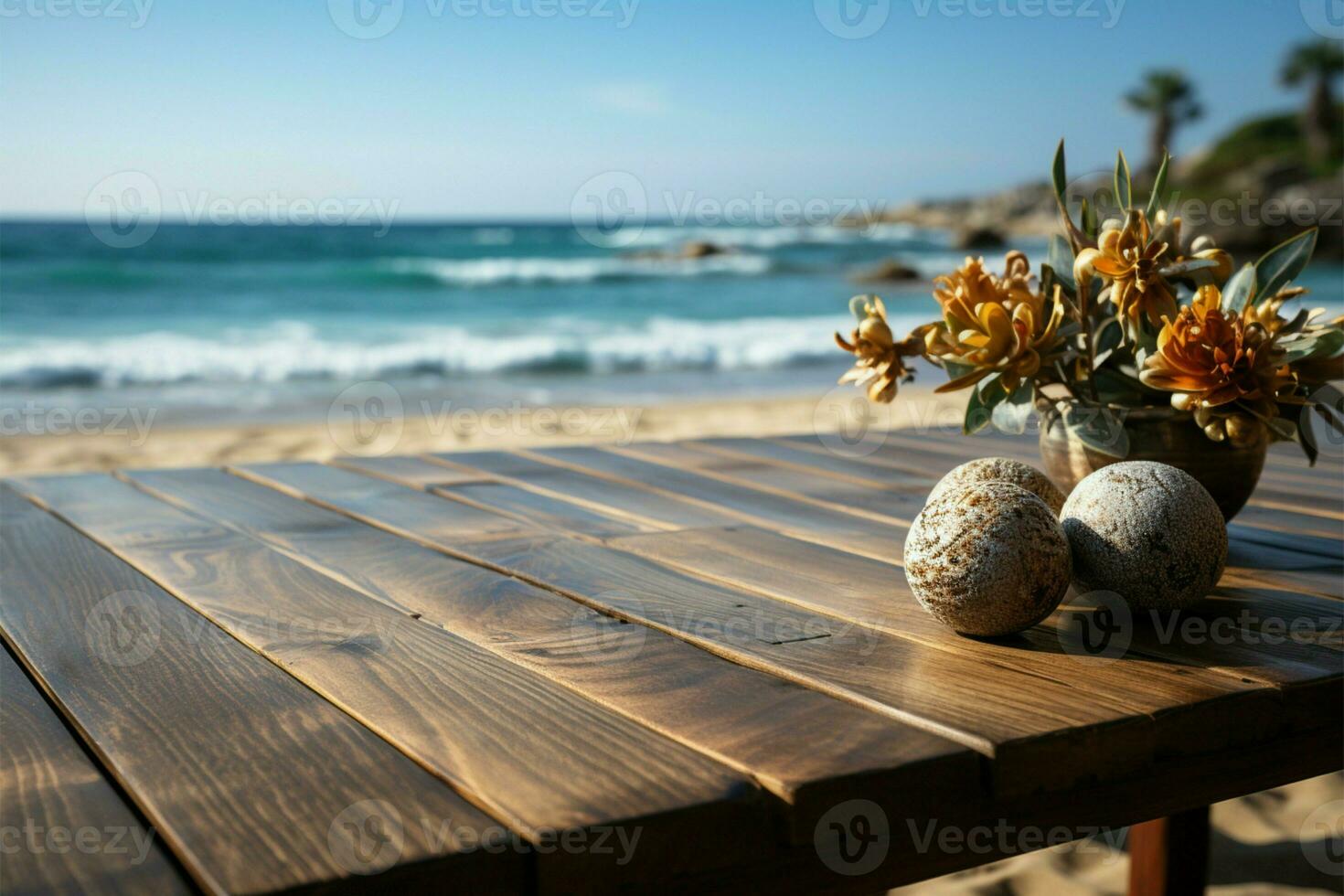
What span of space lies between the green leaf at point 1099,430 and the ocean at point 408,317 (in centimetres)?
593

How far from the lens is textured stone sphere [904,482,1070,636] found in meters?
0.87

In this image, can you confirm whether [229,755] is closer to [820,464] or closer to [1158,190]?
[1158,190]

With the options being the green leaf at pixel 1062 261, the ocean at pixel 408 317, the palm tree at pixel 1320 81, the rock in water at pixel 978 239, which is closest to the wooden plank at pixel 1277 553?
the green leaf at pixel 1062 261

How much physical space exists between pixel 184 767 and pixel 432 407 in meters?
6.43

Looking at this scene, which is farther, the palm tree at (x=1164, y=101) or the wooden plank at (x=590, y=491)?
the palm tree at (x=1164, y=101)

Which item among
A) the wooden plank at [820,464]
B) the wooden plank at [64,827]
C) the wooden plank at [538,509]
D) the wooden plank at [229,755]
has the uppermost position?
the wooden plank at [820,464]

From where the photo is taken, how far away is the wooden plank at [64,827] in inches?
21.2

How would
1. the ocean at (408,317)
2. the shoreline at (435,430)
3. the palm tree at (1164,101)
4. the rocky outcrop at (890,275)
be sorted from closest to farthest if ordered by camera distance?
the shoreline at (435,430), the ocean at (408,317), the rocky outcrop at (890,275), the palm tree at (1164,101)

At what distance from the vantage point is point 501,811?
0.60m

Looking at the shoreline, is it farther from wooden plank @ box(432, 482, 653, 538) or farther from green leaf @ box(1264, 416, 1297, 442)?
green leaf @ box(1264, 416, 1297, 442)

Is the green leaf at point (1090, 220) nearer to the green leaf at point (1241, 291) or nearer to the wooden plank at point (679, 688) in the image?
the green leaf at point (1241, 291)

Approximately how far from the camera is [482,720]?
740 mm

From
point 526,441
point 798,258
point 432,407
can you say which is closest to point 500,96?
point 798,258

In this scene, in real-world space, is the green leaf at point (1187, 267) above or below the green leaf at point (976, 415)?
above
